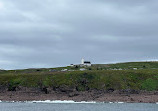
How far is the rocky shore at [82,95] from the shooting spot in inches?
3861

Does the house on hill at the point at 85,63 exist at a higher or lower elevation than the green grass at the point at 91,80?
higher

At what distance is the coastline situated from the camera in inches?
3839

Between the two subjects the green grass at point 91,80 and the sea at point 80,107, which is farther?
the green grass at point 91,80

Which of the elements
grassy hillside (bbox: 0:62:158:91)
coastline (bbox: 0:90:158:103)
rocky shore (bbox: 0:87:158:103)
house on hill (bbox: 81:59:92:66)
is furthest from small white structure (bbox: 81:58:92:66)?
coastline (bbox: 0:90:158:103)

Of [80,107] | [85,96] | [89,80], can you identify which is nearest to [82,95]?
[85,96]

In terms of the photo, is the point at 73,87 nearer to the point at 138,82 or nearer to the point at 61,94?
the point at 61,94

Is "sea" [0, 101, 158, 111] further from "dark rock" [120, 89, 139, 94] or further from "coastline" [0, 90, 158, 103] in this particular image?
"dark rock" [120, 89, 139, 94]

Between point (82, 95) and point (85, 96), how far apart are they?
1273mm

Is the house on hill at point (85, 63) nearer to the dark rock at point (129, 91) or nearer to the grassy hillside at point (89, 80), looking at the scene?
the grassy hillside at point (89, 80)

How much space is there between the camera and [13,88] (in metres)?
113

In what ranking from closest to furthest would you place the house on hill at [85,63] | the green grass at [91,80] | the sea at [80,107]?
the sea at [80,107] → the green grass at [91,80] → the house on hill at [85,63]

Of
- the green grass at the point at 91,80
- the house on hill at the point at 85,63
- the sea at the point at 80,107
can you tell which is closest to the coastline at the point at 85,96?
the green grass at the point at 91,80

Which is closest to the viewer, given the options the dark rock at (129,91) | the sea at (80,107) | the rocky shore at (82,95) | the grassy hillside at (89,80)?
the sea at (80,107)

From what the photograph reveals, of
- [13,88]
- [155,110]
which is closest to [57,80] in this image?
[13,88]
